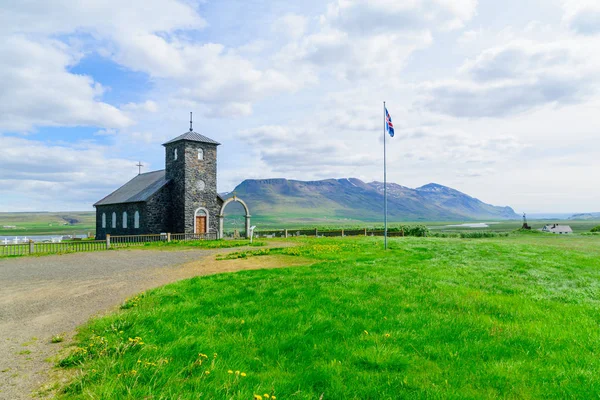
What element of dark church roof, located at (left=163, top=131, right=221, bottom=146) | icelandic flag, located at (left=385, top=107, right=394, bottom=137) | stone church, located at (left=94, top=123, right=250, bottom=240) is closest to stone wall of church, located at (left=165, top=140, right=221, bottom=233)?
stone church, located at (left=94, top=123, right=250, bottom=240)

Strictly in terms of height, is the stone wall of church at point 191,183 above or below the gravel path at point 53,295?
above

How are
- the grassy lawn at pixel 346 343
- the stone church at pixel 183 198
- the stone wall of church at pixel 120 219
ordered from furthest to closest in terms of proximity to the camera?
the stone wall of church at pixel 120 219 → the stone church at pixel 183 198 → the grassy lawn at pixel 346 343

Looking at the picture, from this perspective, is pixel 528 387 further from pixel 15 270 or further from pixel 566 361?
pixel 15 270

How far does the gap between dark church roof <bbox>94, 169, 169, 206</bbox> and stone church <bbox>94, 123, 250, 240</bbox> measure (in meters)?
0.19

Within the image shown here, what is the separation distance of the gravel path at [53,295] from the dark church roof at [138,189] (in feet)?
57.1

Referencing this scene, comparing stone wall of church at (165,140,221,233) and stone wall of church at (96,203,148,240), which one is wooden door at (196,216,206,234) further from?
stone wall of church at (96,203,148,240)

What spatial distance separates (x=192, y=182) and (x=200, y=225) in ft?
15.4

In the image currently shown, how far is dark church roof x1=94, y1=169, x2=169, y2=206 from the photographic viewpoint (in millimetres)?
37906

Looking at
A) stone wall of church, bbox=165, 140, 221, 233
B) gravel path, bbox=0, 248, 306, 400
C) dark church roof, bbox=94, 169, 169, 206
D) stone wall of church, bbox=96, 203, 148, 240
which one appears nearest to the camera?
gravel path, bbox=0, 248, 306, 400

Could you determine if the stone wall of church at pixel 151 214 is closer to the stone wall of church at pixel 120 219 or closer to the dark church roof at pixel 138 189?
the stone wall of church at pixel 120 219

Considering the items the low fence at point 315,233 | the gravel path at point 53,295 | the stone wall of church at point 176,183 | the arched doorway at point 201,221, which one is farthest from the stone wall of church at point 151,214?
the gravel path at point 53,295

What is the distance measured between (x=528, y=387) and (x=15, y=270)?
21.2m

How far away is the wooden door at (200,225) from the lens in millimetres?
37125

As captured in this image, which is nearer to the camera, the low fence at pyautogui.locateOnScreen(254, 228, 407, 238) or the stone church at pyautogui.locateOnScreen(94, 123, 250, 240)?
the stone church at pyautogui.locateOnScreen(94, 123, 250, 240)
